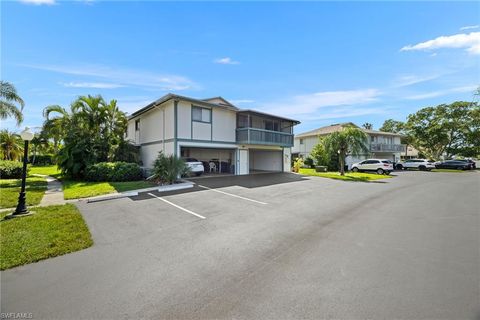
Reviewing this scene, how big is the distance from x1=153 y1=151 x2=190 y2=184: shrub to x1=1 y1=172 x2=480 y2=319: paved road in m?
5.97

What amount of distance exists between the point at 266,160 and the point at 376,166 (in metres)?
Answer: 13.8

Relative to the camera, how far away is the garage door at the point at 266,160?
75.6ft

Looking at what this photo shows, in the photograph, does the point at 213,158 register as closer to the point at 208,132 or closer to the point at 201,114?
the point at 208,132

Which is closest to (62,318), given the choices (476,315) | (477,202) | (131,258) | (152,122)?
(131,258)

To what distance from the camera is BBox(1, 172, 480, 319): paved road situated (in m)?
2.74

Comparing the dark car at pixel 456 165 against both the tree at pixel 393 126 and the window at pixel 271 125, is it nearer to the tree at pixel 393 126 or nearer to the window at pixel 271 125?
the tree at pixel 393 126

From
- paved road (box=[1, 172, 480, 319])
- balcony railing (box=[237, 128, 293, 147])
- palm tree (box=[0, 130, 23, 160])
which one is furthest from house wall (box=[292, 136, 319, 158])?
palm tree (box=[0, 130, 23, 160])

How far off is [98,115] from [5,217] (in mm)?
11948

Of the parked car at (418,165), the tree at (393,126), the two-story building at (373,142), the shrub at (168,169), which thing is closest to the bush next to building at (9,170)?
the shrub at (168,169)

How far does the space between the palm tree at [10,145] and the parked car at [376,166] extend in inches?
1557

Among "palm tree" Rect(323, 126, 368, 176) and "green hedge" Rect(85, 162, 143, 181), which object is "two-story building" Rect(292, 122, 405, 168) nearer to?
"palm tree" Rect(323, 126, 368, 176)

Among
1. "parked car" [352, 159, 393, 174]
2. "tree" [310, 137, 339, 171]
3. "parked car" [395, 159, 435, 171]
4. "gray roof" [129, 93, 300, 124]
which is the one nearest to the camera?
"gray roof" [129, 93, 300, 124]

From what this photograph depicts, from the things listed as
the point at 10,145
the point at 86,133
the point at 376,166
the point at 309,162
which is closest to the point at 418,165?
the point at 376,166

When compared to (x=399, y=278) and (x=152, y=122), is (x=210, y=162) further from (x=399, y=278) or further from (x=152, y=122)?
(x=399, y=278)
